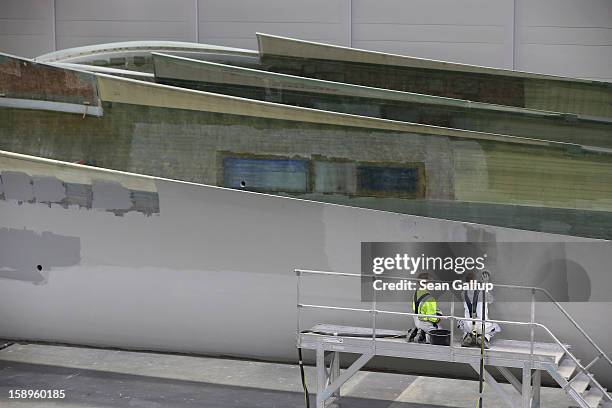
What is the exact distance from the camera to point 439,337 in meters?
10.9

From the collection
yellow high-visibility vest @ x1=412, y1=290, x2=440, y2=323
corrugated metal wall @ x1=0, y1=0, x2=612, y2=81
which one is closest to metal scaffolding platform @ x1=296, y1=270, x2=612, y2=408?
yellow high-visibility vest @ x1=412, y1=290, x2=440, y2=323

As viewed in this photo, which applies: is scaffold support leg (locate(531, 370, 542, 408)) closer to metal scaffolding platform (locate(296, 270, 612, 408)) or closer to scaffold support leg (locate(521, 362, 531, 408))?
metal scaffolding platform (locate(296, 270, 612, 408))

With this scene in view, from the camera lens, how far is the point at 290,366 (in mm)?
13398

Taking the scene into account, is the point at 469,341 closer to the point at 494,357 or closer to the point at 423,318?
the point at 494,357

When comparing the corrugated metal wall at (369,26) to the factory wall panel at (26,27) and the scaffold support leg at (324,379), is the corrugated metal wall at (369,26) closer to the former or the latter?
the factory wall panel at (26,27)

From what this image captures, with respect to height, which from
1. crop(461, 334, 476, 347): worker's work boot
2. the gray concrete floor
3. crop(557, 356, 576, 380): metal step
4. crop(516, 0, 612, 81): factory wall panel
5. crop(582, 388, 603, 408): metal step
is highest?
crop(516, 0, 612, 81): factory wall panel

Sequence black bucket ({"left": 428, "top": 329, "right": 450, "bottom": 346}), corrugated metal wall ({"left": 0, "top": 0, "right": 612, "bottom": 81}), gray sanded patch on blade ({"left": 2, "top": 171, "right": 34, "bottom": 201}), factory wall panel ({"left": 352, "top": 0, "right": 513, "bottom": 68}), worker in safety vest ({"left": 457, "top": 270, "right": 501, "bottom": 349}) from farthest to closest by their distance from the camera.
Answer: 1. factory wall panel ({"left": 352, "top": 0, "right": 513, "bottom": 68})
2. corrugated metal wall ({"left": 0, "top": 0, "right": 612, "bottom": 81})
3. gray sanded patch on blade ({"left": 2, "top": 171, "right": 34, "bottom": 201})
4. worker in safety vest ({"left": 457, "top": 270, "right": 501, "bottom": 349})
5. black bucket ({"left": 428, "top": 329, "right": 450, "bottom": 346})

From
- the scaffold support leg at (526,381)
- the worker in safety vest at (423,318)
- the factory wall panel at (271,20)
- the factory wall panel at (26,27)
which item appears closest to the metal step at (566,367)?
the scaffold support leg at (526,381)

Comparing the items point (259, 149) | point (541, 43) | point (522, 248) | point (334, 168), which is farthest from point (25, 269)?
point (541, 43)

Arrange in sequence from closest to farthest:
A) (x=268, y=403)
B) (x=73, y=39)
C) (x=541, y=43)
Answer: (x=268, y=403) < (x=541, y=43) < (x=73, y=39)

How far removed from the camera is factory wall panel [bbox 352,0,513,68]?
14.1m

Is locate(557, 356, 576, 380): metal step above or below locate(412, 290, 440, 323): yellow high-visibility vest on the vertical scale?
below

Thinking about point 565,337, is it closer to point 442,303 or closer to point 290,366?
point 442,303

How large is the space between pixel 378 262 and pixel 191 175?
2.96 meters
